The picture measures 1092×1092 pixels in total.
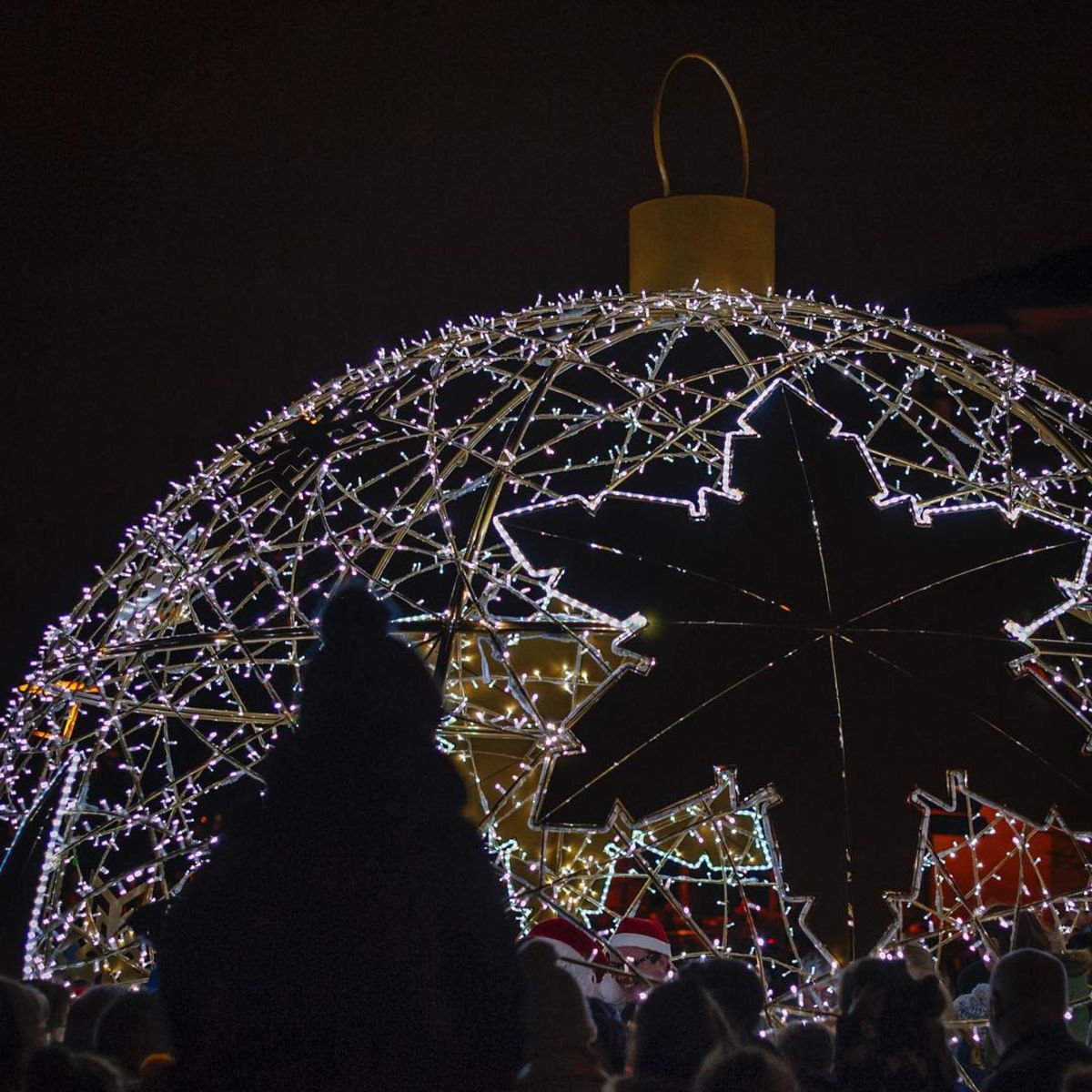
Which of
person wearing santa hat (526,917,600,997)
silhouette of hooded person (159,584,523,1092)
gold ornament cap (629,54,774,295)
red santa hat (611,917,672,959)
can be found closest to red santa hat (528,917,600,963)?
person wearing santa hat (526,917,600,997)

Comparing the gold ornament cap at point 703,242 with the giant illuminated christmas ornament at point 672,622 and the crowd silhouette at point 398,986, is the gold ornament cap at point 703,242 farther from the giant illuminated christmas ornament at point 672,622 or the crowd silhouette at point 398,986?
the crowd silhouette at point 398,986

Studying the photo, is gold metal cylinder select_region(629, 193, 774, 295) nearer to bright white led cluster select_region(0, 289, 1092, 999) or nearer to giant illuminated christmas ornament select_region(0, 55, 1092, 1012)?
giant illuminated christmas ornament select_region(0, 55, 1092, 1012)

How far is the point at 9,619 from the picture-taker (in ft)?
20.9

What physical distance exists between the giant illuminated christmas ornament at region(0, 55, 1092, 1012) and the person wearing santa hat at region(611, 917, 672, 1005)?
0.42 ft

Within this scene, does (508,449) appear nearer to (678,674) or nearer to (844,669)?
(678,674)

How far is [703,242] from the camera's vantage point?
11.0ft

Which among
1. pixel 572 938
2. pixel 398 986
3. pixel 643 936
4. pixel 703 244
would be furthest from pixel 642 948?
pixel 703 244

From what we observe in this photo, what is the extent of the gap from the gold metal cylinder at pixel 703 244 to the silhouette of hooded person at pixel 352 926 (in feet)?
5.30

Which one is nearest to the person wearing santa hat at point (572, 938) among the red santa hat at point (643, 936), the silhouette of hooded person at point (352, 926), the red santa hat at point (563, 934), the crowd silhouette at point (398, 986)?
the red santa hat at point (563, 934)

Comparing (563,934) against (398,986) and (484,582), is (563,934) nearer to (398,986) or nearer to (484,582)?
(484,582)

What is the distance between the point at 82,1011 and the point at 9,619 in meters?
4.04

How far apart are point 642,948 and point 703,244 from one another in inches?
59.6

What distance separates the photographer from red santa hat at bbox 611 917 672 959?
10.1 feet

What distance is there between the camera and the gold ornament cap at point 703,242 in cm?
335
